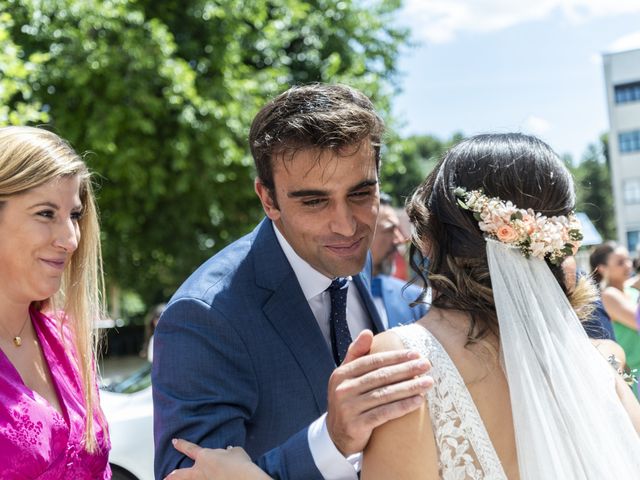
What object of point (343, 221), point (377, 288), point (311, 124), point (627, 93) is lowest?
point (627, 93)

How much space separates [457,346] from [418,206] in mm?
420

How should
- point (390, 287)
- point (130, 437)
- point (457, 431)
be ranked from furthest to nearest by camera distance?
point (130, 437)
point (390, 287)
point (457, 431)

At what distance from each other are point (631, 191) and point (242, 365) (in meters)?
47.2

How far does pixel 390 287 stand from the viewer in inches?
164

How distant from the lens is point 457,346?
6.32 feet

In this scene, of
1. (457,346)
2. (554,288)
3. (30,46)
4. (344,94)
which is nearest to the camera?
(457,346)

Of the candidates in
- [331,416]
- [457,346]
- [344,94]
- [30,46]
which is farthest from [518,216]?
[30,46]

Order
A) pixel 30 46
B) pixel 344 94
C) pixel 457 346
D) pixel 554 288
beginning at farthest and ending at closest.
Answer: pixel 30 46 → pixel 344 94 → pixel 554 288 → pixel 457 346

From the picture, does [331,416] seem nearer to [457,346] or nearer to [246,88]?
[457,346]

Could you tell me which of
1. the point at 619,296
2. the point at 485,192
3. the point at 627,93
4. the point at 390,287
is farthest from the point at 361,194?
the point at 627,93

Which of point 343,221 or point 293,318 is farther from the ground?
point 343,221

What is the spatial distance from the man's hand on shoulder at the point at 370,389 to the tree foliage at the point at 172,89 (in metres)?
8.51

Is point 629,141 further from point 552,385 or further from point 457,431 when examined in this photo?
point 457,431

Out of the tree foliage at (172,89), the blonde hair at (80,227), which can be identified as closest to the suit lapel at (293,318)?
the blonde hair at (80,227)
